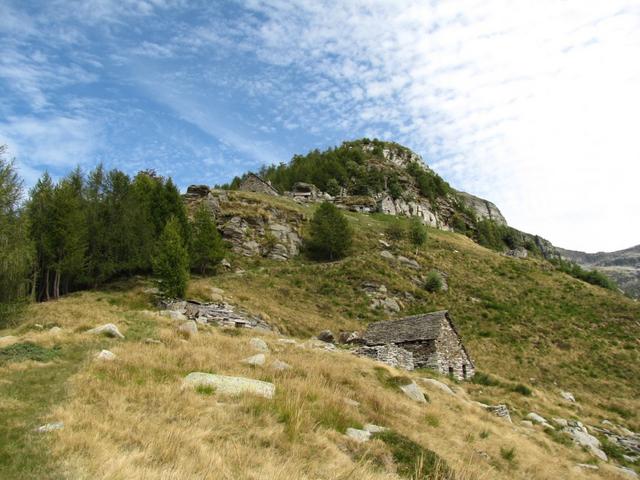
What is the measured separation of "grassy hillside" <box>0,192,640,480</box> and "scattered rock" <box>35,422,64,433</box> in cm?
17

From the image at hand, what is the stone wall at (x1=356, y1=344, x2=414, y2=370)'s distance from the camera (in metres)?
24.0

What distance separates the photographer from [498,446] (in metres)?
14.0

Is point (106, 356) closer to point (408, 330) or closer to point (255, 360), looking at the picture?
point (255, 360)

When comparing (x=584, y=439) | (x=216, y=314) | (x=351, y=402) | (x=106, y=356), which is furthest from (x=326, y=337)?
(x=106, y=356)

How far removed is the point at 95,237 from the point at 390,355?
2614cm

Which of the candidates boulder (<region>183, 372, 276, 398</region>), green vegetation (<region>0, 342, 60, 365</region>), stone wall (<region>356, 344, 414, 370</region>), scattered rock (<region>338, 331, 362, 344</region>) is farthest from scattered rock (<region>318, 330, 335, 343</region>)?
boulder (<region>183, 372, 276, 398</region>)

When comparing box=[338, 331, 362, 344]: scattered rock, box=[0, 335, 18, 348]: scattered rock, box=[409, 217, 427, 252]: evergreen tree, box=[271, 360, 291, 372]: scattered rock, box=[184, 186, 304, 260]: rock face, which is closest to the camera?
box=[271, 360, 291, 372]: scattered rock

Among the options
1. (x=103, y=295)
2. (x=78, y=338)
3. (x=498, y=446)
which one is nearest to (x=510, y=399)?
(x=498, y=446)

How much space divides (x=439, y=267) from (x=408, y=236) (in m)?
10.9

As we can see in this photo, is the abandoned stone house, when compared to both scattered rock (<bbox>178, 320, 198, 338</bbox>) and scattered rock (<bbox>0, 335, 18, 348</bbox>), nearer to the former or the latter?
scattered rock (<bbox>178, 320, 198, 338</bbox>)

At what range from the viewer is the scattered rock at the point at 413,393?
52.8 feet

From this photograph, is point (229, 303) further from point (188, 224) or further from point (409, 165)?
point (409, 165)

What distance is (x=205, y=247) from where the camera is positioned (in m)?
42.1

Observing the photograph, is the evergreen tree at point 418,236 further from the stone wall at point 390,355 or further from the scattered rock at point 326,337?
the stone wall at point 390,355
